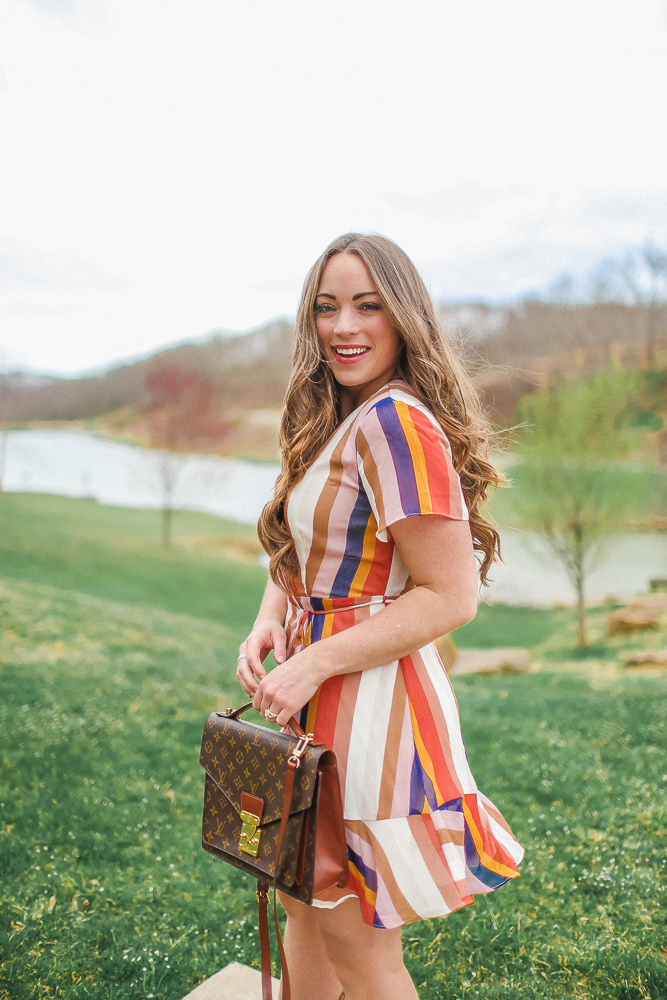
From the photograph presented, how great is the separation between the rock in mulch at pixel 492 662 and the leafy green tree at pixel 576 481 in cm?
293

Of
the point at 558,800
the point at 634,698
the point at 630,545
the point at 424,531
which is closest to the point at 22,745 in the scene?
the point at 558,800

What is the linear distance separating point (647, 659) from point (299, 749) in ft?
30.7

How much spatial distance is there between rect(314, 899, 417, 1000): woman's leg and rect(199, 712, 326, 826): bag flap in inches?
8.9

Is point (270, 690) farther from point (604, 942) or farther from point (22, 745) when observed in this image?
point (22, 745)

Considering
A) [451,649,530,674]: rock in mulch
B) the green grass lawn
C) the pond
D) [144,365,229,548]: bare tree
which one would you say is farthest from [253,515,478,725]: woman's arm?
[144,365,229,548]: bare tree

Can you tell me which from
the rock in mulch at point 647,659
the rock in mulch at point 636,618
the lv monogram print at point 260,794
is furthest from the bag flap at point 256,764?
the rock in mulch at point 636,618

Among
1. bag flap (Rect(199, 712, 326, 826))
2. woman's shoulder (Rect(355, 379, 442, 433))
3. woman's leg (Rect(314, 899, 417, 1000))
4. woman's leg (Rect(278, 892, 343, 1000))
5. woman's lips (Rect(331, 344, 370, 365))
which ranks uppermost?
woman's lips (Rect(331, 344, 370, 365))

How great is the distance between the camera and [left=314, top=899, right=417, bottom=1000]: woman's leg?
121 centimetres

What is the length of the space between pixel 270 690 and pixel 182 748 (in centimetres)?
328

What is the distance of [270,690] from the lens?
115cm

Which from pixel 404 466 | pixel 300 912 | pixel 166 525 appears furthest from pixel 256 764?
pixel 166 525

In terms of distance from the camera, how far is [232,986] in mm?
1979

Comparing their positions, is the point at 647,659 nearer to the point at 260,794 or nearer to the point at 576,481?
the point at 576,481

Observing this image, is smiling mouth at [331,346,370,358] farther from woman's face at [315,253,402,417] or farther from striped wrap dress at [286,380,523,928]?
striped wrap dress at [286,380,523,928]
